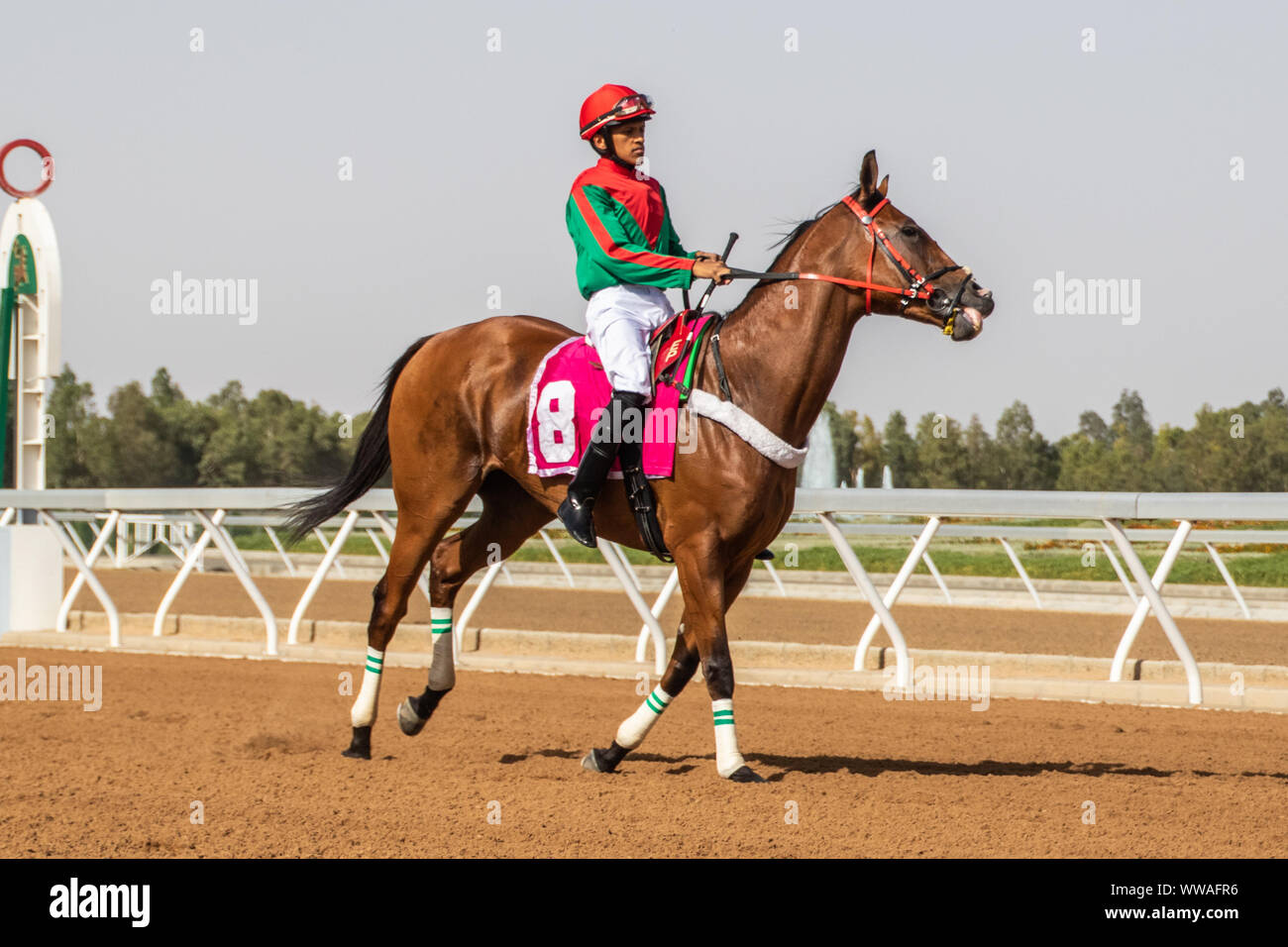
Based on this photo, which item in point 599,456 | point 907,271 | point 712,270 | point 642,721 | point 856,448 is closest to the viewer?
point 907,271

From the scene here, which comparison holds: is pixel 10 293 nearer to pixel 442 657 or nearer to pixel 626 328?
pixel 442 657

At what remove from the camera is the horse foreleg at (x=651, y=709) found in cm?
573

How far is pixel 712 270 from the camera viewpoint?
18.0 feet

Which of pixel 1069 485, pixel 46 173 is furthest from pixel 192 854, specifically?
pixel 1069 485

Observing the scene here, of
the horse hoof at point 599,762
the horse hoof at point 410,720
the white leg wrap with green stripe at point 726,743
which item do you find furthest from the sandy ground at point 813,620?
the white leg wrap with green stripe at point 726,743

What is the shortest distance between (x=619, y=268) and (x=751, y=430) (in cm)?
81

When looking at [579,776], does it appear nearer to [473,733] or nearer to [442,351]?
[473,733]

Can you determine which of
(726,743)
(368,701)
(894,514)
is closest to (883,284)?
(726,743)

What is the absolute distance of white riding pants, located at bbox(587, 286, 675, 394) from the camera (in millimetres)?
5547

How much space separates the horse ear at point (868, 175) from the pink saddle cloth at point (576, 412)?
2.44ft

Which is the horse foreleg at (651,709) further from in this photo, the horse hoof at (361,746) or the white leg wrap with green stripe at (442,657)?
the horse hoof at (361,746)

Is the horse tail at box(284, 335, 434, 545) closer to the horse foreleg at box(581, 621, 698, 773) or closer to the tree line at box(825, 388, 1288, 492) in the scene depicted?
the horse foreleg at box(581, 621, 698, 773)

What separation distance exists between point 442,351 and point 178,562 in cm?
1922

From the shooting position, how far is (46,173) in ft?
47.2
